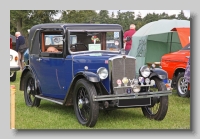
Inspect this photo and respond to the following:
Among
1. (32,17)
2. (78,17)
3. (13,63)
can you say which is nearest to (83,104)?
(32,17)

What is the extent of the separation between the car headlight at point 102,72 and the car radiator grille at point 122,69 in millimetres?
123

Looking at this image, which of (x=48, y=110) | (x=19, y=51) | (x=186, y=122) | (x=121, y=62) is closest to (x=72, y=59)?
(x=121, y=62)

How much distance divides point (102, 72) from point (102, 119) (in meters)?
1.04

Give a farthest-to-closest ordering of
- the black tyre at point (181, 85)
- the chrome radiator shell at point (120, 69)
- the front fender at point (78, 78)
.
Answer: the black tyre at point (181, 85), the chrome radiator shell at point (120, 69), the front fender at point (78, 78)

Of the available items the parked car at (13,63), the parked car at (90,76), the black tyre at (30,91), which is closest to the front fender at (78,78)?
the parked car at (90,76)

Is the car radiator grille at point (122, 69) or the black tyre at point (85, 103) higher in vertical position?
the car radiator grille at point (122, 69)

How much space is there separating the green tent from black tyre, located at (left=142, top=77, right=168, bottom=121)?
18.4 ft

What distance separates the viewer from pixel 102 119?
7.22 meters

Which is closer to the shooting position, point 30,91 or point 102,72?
point 102,72

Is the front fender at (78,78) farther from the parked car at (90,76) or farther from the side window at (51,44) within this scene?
the side window at (51,44)

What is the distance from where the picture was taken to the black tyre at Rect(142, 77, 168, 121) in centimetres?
693

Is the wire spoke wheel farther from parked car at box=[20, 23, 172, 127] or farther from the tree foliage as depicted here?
Answer: the tree foliage

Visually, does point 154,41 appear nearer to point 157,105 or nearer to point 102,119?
point 157,105

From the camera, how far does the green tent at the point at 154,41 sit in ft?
42.4
